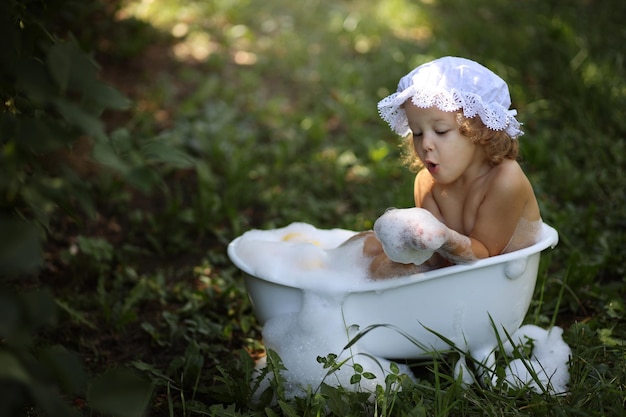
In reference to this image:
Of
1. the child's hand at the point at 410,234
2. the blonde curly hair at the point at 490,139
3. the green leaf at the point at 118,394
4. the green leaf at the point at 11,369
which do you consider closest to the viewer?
the green leaf at the point at 11,369

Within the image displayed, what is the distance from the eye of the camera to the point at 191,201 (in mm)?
3131

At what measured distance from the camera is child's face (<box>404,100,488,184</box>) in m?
1.81

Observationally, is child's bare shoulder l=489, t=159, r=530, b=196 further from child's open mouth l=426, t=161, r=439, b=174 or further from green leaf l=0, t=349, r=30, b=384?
green leaf l=0, t=349, r=30, b=384

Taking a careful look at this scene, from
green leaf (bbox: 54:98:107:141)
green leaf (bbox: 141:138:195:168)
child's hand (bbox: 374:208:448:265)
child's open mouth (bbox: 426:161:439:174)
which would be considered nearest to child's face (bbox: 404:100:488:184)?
child's open mouth (bbox: 426:161:439:174)

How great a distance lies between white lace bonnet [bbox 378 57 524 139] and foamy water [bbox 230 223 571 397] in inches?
18.7

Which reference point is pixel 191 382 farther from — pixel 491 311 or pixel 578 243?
pixel 578 243

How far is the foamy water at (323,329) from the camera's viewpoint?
73.8 inches

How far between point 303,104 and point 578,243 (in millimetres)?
1796

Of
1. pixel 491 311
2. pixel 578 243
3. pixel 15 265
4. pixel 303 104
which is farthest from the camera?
pixel 303 104

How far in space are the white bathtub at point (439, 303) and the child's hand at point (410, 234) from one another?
7 centimetres

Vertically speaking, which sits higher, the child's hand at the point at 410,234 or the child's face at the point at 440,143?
the child's face at the point at 440,143

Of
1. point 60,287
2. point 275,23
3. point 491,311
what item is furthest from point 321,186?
point 275,23

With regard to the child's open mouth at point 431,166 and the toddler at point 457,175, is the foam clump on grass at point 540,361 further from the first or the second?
the child's open mouth at point 431,166

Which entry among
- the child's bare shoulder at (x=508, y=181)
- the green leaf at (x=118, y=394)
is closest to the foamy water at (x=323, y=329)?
the child's bare shoulder at (x=508, y=181)
